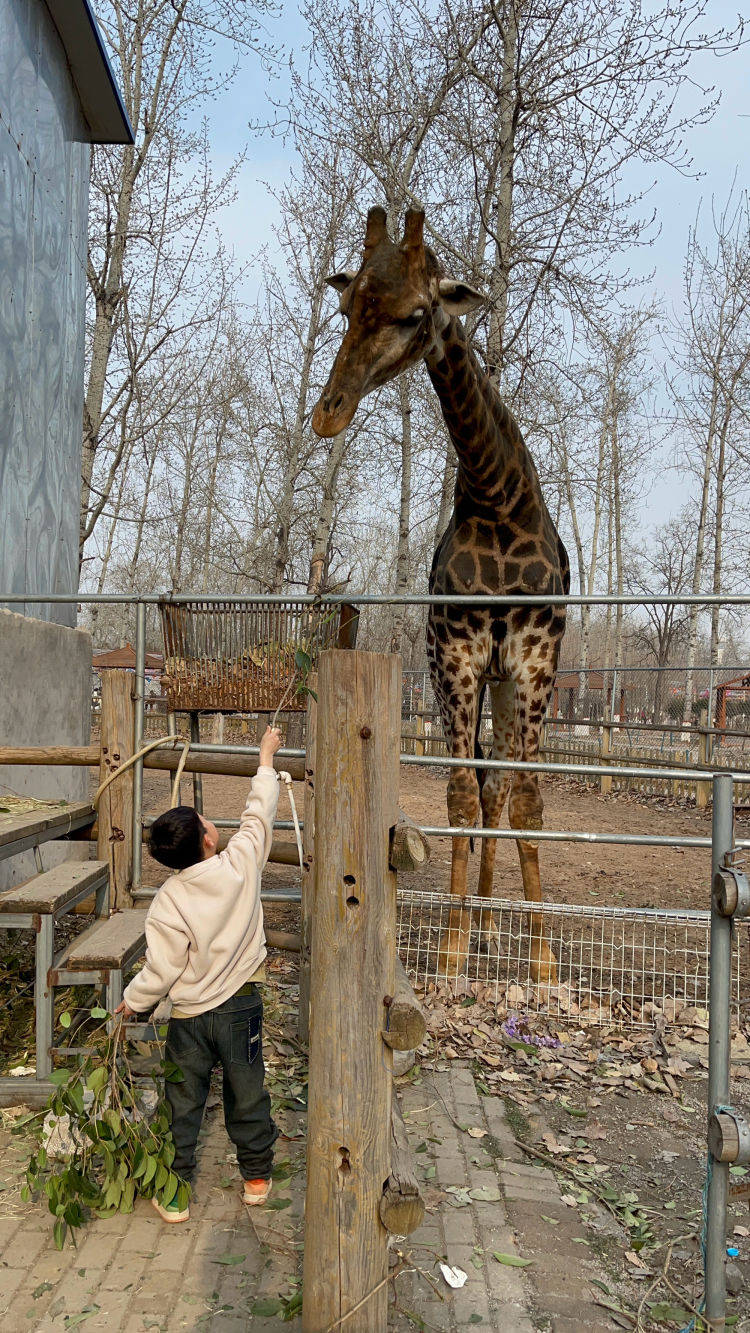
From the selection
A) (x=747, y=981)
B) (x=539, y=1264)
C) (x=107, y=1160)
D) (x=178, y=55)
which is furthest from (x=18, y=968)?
(x=178, y=55)

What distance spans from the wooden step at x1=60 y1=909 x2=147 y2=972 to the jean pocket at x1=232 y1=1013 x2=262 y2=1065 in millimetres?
616

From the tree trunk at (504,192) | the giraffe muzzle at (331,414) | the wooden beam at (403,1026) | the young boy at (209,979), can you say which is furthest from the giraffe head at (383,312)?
the tree trunk at (504,192)

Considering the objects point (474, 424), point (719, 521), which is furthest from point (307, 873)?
point (719, 521)

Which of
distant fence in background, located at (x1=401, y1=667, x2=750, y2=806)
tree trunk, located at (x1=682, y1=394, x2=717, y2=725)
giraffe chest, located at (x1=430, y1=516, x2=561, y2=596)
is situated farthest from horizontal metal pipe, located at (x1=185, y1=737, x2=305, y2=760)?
tree trunk, located at (x1=682, y1=394, x2=717, y2=725)

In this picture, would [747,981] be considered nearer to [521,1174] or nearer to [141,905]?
[521,1174]

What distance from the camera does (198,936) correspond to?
2.88m

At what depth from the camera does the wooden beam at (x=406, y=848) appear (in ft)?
6.98

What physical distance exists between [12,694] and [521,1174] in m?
4.42

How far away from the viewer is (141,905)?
14.8 feet

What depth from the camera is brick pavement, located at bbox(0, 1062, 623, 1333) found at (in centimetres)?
244

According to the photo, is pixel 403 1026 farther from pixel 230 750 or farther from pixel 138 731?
pixel 138 731

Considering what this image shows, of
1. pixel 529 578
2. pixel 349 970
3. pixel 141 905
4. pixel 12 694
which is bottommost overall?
pixel 141 905

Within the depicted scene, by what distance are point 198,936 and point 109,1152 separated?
2.28 feet

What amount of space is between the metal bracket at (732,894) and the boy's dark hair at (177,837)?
1.51 m
